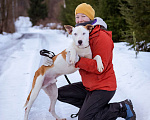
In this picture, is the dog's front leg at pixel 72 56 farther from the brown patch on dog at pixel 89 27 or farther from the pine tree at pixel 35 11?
the pine tree at pixel 35 11

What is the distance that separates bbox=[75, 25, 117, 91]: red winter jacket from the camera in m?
2.22

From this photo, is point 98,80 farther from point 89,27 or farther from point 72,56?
point 89,27

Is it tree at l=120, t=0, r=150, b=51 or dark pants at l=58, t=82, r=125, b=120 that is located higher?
tree at l=120, t=0, r=150, b=51

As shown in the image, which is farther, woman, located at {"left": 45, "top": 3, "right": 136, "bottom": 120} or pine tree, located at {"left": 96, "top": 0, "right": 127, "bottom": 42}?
pine tree, located at {"left": 96, "top": 0, "right": 127, "bottom": 42}

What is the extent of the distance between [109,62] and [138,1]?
14.4ft

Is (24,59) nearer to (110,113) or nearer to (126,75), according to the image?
(126,75)

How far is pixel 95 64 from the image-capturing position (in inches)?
86.6

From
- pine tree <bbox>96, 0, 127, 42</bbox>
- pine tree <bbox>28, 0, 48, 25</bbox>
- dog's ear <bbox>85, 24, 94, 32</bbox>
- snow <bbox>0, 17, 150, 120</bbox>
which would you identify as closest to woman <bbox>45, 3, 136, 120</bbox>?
dog's ear <bbox>85, 24, 94, 32</bbox>

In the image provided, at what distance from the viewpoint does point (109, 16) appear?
8.56 metres

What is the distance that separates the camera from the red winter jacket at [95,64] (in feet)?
7.30

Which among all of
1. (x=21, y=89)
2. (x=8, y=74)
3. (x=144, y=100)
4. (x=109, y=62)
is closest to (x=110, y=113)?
(x=109, y=62)

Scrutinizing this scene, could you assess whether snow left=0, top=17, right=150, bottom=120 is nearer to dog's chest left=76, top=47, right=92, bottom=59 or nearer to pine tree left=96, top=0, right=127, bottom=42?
dog's chest left=76, top=47, right=92, bottom=59

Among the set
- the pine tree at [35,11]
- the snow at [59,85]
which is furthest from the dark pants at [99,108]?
the pine tree at [35,11]

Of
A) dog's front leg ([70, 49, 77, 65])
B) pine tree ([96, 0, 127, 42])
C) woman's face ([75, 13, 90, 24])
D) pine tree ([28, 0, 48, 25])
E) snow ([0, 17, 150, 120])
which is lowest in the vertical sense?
snow ([0, 17, 150, 120])
